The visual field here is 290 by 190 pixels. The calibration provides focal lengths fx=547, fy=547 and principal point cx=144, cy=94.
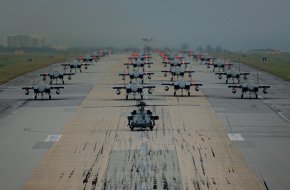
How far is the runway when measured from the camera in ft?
143

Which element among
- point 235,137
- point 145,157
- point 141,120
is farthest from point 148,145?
point 235,137

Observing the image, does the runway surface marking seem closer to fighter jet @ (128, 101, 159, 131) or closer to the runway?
the runway

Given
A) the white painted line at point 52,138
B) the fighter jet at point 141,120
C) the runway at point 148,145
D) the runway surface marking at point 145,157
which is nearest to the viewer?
the runway surface marking at point 145,157

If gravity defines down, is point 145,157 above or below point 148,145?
above

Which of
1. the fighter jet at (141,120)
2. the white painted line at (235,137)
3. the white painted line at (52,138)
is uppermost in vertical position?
the fighter jet at (141,120)

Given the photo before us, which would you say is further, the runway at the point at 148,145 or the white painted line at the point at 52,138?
the white painted line at the point at 52,138

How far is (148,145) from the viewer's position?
56.1m

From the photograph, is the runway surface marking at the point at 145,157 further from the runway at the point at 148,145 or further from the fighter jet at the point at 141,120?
the fighter jet at the point at 141,120

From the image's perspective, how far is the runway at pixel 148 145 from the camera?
43719 mm

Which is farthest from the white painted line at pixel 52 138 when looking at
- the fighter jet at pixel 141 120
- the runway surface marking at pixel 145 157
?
the fighter jet at pixel 141 120

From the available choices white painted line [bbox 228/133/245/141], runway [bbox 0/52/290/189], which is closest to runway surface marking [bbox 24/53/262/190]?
runway [bbox 0/52/290/189]

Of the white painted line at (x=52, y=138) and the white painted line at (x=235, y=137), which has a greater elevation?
the white painted line at (x=235, y=137)

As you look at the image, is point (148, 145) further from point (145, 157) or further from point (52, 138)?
point (52, 138)

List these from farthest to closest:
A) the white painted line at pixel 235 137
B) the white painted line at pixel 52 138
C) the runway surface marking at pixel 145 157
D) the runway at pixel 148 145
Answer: the white painted line at pixel 235 137, the white painted line at pixel 52 138, the runway at pixel 148 145, the runway surface marking at pixel 145 157
